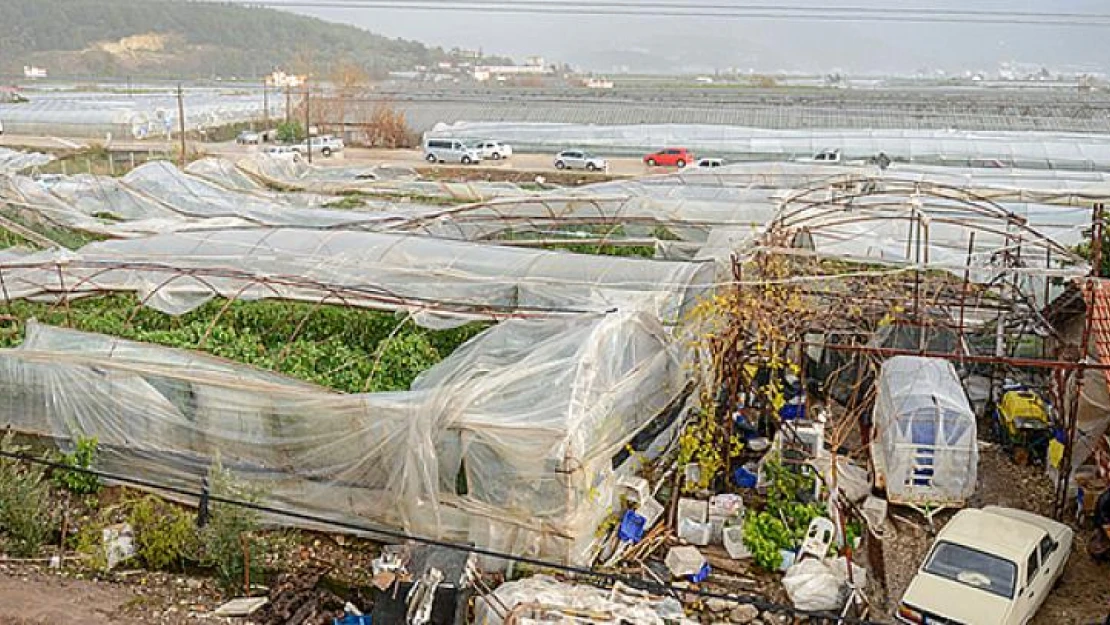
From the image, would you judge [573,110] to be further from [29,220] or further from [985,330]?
[985,330]

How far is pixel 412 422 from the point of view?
923 centimetres

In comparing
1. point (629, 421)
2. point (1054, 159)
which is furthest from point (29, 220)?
point (1054, 159)

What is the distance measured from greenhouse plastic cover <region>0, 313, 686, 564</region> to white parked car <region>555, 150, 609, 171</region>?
22.2m

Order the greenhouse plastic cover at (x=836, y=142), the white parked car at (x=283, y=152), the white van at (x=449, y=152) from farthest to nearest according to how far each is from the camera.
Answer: the white van at (x=449, y=152) < the white parked car at (x=283, y=152) < the greenhouse plastic cover at (x=836, y=142)

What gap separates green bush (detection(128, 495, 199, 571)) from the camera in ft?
30.9

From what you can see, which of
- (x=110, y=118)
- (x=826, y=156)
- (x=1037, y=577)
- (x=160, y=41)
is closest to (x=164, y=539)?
(x=1037, y=577)

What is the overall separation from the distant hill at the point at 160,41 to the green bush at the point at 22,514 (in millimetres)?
89495

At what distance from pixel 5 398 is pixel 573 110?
123 feet

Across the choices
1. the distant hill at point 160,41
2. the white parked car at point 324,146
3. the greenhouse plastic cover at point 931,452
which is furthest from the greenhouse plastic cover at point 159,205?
the distant hill at point 160,41

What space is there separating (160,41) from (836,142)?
10066 centimetres

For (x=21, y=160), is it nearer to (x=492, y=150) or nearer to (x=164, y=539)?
(x=492, y=150)

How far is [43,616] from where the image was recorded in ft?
27.5

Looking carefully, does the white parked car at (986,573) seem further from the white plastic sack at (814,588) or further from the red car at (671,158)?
the red car at (671,158)

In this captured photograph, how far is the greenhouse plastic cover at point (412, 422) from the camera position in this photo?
29.8ft
